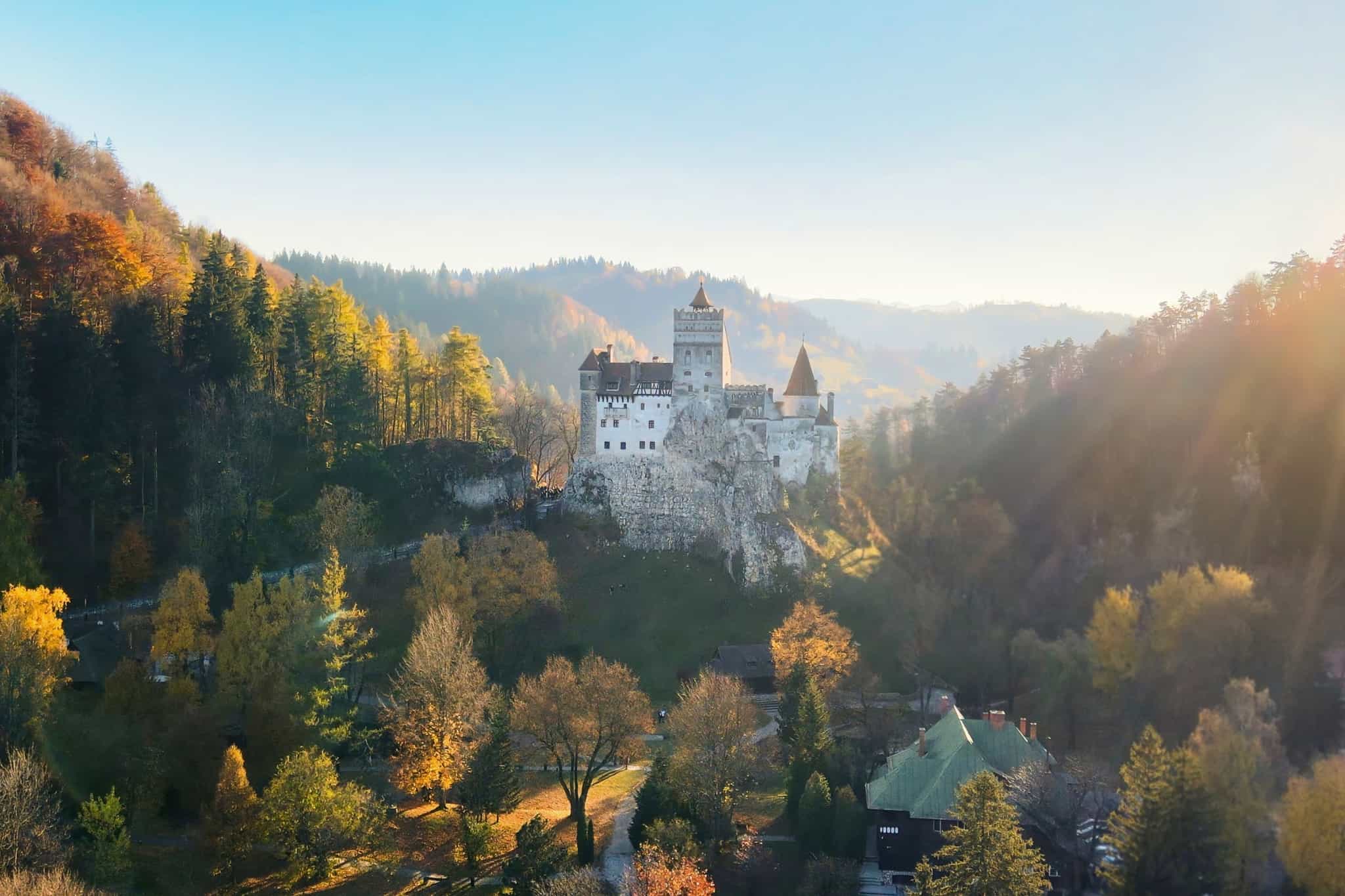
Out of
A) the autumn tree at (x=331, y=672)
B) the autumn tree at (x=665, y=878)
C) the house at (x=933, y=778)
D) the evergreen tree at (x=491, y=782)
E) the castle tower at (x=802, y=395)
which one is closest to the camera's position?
the autumn tree at (x=665, y=878)

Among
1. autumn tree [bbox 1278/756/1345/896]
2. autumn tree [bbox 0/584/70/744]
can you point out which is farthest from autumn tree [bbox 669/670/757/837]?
autumn tree [bbox 0/584/70/744]

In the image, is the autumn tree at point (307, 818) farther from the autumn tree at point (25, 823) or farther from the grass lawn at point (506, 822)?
the autumn tree at point (25, 823)

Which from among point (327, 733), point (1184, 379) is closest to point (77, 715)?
point (327, 733)

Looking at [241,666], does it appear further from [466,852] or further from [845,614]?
[845,614]

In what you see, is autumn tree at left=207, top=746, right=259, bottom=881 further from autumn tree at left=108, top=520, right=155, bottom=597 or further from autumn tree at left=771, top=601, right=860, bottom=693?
autumn tree at left=771, top=601, right=860, bottom=693

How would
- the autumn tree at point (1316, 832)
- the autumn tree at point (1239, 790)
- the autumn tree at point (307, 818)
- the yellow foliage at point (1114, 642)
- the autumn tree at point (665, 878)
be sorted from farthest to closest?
the yellow foliage at point (1114, 642)
the autumn tree at point (307, 818)
the autumn tree at point (1239, 790)
the autumn tree at point (1316, 832)
the autumn tree at point (665, 878)

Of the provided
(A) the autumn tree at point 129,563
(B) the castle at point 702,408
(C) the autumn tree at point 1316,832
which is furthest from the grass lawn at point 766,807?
(A) the autumn tree at point 129,563

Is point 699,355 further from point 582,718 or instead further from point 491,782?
point 491,782
